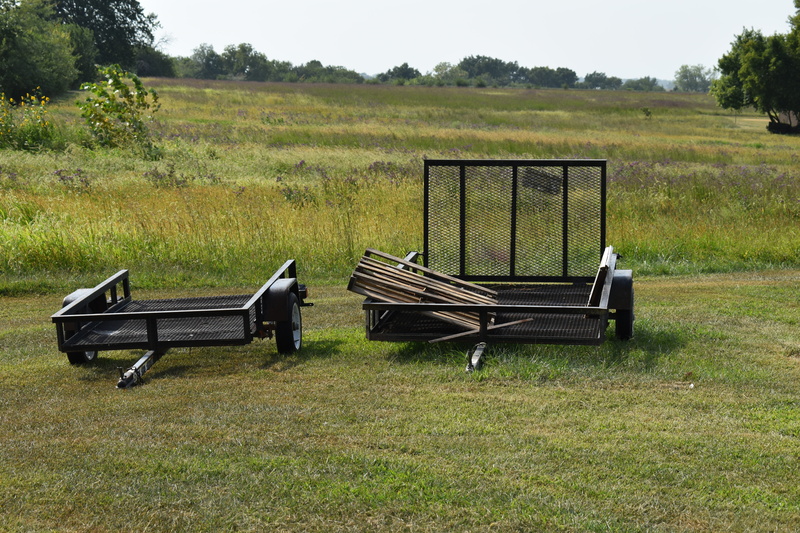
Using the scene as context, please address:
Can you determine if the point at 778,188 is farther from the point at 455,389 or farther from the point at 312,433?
the point at 312,433

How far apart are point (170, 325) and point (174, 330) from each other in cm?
25

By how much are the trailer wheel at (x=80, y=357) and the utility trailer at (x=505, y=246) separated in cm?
225

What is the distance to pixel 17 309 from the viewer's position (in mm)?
9672

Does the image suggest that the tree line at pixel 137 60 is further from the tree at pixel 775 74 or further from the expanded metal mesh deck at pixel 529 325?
the expanded metal mesh deck at pixel 529 325

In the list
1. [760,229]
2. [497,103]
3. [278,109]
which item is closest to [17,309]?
[760,229]

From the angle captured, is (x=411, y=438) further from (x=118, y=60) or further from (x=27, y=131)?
(x=118, y=60)

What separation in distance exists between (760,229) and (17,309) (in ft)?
34.9

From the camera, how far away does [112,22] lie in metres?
89.2

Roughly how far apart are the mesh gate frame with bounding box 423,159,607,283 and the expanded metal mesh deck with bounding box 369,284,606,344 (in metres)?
0.37

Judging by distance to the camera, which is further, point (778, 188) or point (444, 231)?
point (778, 188)

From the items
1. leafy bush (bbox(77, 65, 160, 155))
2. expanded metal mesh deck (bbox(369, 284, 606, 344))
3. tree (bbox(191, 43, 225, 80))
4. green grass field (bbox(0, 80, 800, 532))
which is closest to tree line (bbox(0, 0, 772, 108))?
tree (bbox(191, 43, 225, 80))

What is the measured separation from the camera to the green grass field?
13.7ft

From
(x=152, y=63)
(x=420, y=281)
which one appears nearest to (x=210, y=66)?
(x=152, y=63)

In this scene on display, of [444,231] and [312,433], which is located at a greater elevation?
[444,231]
